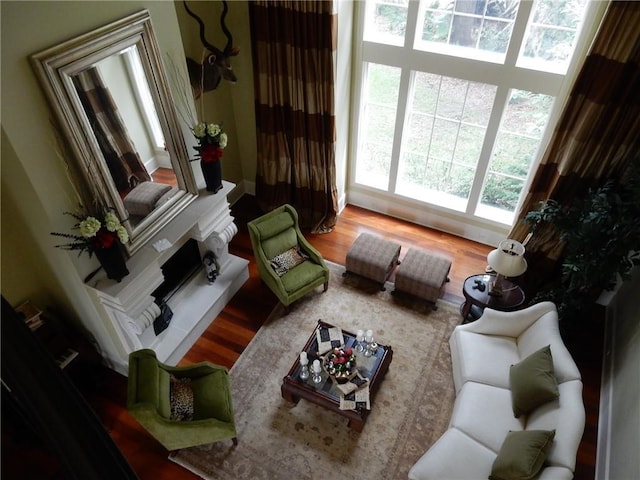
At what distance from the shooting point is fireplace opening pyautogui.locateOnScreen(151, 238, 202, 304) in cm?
441

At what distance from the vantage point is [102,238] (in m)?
3.09

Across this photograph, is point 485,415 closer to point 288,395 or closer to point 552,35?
point 288,395

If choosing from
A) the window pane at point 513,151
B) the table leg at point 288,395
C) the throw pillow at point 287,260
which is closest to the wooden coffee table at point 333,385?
the table leg at point 288,395

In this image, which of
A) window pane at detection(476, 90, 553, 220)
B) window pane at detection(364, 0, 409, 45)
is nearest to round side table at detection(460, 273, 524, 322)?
window pane at detection(476, 90, 553, 220)

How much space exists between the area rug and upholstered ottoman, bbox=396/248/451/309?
0.51 feet

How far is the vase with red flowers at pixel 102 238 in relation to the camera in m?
2.99

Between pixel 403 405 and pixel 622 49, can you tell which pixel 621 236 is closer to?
pixel 622 49

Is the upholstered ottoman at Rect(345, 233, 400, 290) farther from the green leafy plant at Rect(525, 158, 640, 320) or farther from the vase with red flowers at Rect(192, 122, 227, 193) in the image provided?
the vase with red flowers at Rect(192, 122, 227, 193)

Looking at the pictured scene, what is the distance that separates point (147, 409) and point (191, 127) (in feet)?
7.23

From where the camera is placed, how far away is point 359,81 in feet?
16.4

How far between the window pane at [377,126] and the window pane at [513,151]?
112 centimetres

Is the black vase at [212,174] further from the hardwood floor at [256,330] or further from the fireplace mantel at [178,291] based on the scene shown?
the hardwood floor at [256,330]

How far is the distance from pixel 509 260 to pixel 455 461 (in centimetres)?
168

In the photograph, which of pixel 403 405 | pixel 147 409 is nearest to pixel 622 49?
pixel 403 405
